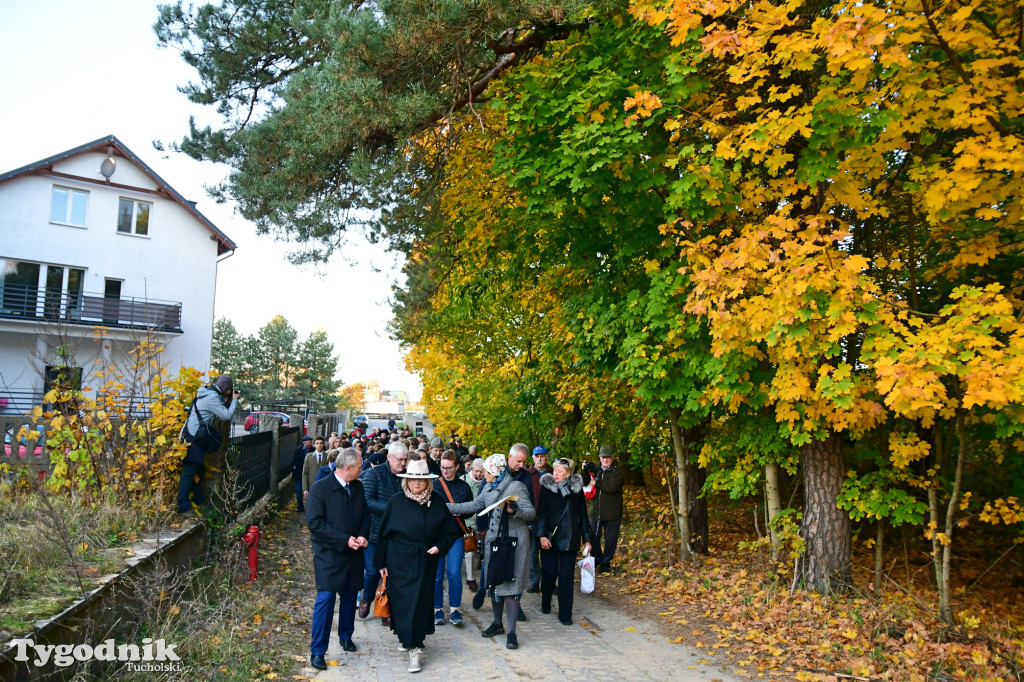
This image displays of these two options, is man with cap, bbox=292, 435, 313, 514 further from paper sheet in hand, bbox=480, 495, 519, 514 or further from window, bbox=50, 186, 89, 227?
window, bbox=50, 186, 89, 227

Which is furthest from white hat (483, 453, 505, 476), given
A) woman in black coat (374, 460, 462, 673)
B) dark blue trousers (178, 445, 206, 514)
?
dark blue trousers (178, 445, 206, 514)

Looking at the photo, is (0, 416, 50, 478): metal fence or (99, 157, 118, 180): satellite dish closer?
(0, 416, 50, 478): metal fence

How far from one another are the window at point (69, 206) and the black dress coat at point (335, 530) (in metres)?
26.4

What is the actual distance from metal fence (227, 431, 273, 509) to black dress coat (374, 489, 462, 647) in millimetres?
2950

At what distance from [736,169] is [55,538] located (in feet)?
23.4

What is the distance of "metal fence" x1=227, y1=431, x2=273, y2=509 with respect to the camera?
9.91m

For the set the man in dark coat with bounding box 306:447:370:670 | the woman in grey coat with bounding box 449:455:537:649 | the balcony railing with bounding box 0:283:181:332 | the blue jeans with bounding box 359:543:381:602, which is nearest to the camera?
the man in dark coat with bounding box 306:447:370:670

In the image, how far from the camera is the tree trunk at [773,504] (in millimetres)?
9078

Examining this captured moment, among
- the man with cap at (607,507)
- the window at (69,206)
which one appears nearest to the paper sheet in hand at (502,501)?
the man with cap at (607,507)

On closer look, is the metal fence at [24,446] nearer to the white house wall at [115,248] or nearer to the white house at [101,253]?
the white house at [101,253]

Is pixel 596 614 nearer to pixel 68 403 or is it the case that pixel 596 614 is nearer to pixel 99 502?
pixel 99 502

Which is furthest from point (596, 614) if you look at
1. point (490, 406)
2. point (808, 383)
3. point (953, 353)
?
point (490, 406)

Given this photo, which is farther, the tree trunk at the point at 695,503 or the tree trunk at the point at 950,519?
the tree trunk at the point at 695,503

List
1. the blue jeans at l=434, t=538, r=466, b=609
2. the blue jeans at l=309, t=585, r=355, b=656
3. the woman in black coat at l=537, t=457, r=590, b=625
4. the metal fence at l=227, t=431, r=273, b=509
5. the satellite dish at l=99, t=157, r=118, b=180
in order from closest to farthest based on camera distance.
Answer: the blue jeans at l=309, t=585, r=355, b=656 → the blue jeans at l=434, t=538, r=466, b=609 → the woman in black coat at l=537, t=457, r=590, b=625 → the metal fence at l=227, t=431, r=273, b=509 → the satellite dish at l=99, t=157, r=118, b=180
